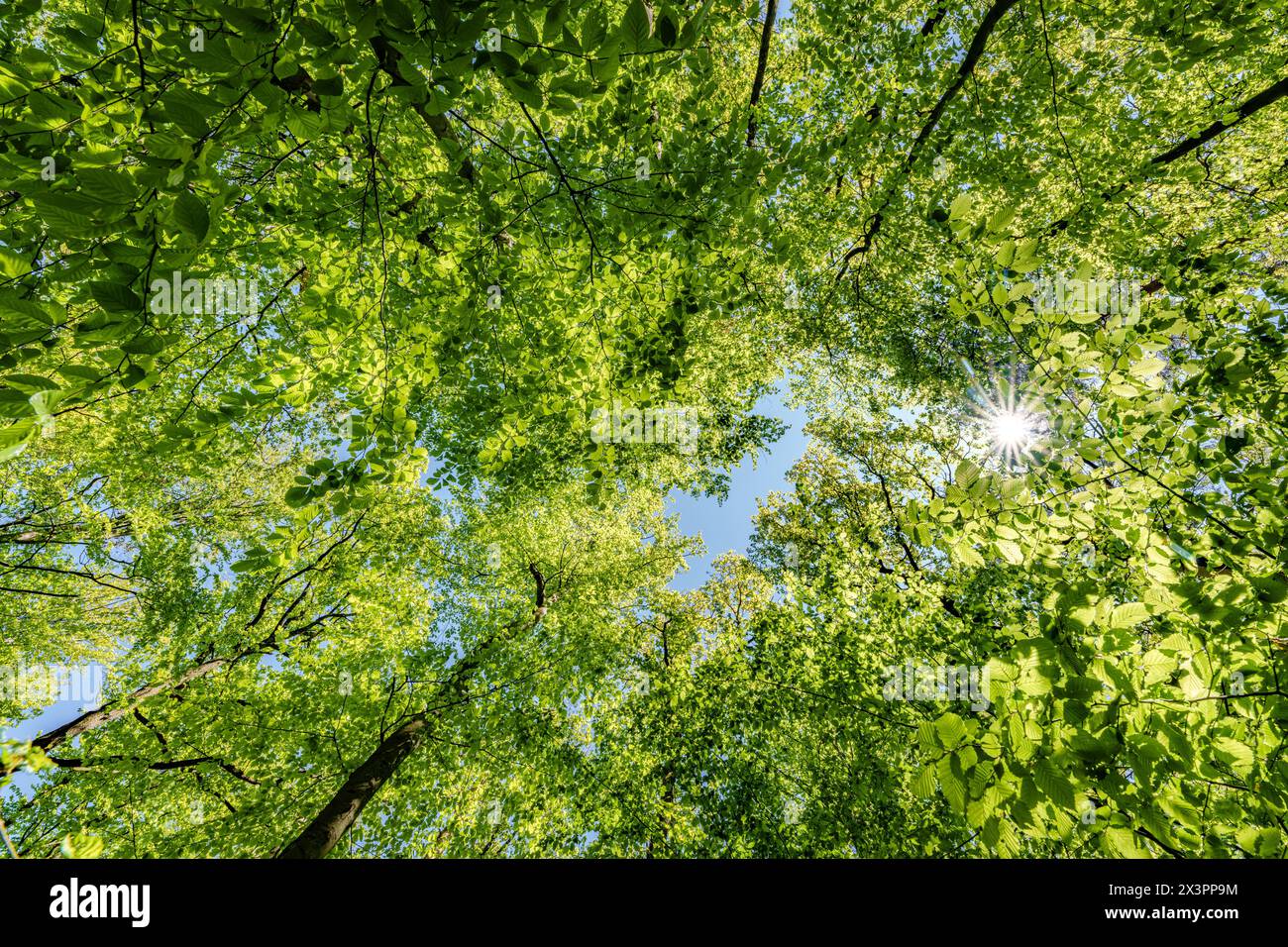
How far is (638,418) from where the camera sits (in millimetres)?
4863

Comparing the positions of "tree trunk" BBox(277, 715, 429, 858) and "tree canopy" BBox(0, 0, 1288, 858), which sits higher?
"tree canopy" BBox(0, 0, 1288, 858)

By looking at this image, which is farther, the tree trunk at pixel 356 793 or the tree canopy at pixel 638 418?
the tree trunk at pixel 356 793

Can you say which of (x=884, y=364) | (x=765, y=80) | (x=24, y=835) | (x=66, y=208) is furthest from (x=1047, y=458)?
(x=24, y=835)

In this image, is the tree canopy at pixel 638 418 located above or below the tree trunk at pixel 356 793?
above

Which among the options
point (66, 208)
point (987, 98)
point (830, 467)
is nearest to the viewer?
point (66, 208)

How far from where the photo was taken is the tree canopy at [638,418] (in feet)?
5.83

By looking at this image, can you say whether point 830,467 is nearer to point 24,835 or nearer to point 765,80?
point 765,80

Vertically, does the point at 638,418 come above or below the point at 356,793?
above

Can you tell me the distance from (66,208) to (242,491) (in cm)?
1598

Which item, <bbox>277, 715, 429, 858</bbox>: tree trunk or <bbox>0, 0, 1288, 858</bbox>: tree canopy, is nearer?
<bbox>0, 0, 1288, 858</bbox>: tree canopy

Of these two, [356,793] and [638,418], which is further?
[356,793]

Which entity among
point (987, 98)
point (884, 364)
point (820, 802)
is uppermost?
point (987, 98)

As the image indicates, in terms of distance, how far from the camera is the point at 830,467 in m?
15.8

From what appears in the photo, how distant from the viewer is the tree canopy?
1.78 m
